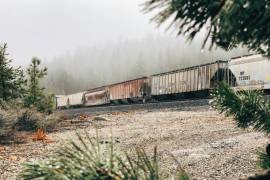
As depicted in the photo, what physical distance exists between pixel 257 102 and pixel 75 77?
193269 millimetres

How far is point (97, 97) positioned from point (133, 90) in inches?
442

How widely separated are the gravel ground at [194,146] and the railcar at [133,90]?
994 inches

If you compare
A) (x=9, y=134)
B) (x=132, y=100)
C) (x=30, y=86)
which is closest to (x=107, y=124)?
(x=9, y=134)

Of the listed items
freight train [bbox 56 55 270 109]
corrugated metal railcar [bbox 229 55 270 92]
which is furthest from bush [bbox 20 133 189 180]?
corrugated metal railcar [bbox 229 55 270 92]

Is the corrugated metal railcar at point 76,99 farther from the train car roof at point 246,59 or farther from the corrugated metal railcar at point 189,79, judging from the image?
the train car roof at point 246,59

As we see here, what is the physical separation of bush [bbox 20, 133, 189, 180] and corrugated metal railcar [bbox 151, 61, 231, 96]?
104ft

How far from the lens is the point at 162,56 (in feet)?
626

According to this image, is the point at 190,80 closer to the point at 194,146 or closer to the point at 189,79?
the point at 189,79

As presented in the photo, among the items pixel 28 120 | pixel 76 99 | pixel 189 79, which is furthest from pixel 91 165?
pixel 76 99

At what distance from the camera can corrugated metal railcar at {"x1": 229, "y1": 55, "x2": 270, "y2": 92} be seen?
30673mm

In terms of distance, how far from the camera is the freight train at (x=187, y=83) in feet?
104

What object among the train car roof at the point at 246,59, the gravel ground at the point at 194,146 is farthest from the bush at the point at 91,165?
the train car roof at the point at 246,59

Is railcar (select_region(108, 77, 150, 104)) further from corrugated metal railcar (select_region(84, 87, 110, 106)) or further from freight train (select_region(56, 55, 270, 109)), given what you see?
corrugated metal railcar (select_region(84, 87, 110, 106))

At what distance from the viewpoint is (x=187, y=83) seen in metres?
41.9
